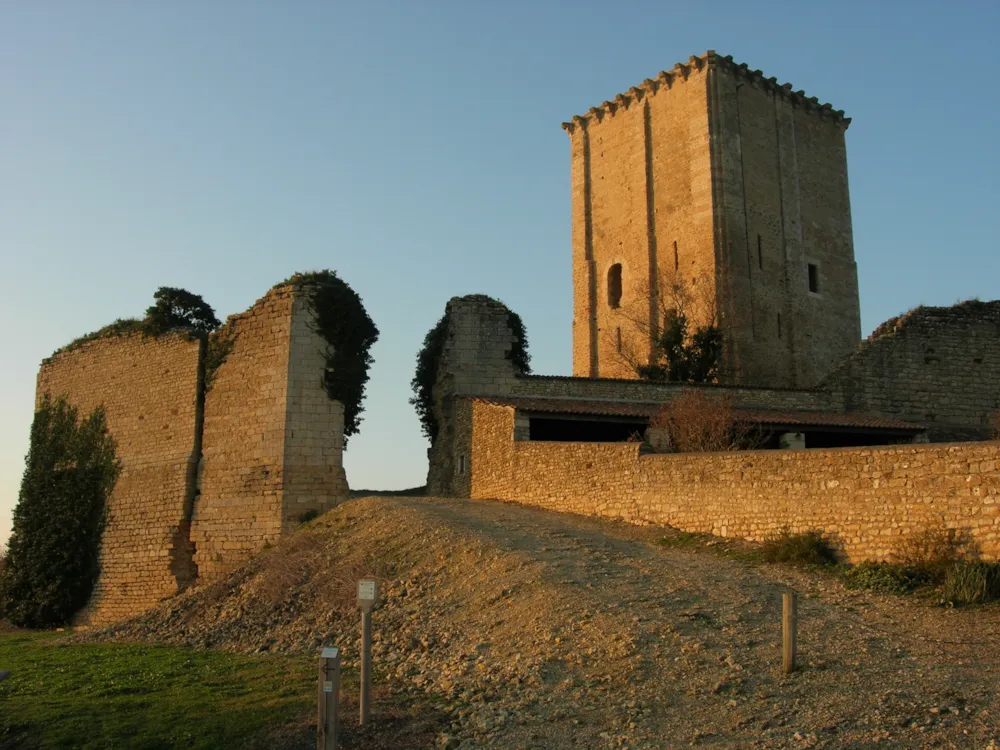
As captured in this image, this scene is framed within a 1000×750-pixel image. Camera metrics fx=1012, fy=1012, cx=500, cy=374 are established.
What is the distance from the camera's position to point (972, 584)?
10273mm

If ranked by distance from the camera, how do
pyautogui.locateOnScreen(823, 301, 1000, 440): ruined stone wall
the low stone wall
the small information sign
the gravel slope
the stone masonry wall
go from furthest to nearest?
pyautogui.locateOnScreen(823, 301, 1000, 440): ruined stone wall < the stone masonry wall < the low stone wall < the small information sign < the gravel slope

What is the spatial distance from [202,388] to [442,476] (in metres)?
5.17

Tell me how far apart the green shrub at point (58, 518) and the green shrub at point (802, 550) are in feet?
47.7

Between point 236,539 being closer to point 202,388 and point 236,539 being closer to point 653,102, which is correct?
point 202,388

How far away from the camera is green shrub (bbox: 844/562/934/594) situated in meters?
10.9

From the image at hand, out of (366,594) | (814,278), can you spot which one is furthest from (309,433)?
(814,278)

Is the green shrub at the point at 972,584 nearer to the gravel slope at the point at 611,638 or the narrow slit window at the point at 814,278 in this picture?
the gravel slope at the point at 611,638

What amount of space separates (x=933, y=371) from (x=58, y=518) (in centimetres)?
1982

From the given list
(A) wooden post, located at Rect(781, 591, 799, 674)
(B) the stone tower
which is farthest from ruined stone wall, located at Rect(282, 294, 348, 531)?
(B) the stone tower

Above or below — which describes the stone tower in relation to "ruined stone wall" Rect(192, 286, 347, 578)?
above

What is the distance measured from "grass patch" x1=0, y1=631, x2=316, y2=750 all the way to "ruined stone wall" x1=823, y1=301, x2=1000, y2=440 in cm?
1605

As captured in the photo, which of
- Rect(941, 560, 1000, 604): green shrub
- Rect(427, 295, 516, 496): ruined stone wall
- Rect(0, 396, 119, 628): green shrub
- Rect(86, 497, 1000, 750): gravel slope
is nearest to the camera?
Rect(86, 497, 1000, 750): gravel slope

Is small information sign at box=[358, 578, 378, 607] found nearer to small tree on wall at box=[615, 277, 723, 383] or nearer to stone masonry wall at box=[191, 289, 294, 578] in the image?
stone masonry wall at box=[191, 289, 294, 578]

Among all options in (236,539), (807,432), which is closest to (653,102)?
(807,432)
